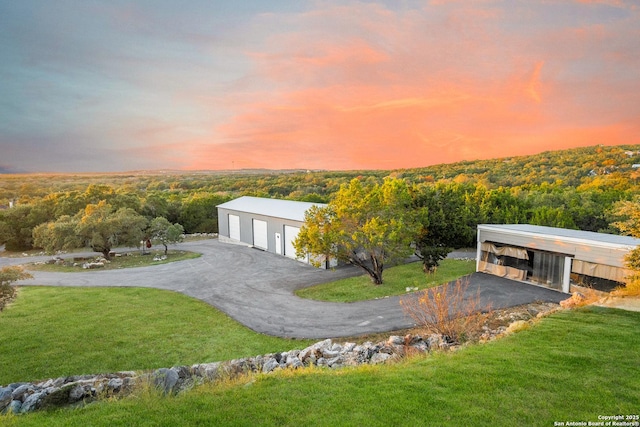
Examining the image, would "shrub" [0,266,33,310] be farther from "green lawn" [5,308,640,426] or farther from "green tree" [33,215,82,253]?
"green tree" [33,215,82,253]

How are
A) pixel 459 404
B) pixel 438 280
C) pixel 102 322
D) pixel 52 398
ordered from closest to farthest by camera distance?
pixel 459 404, pixel 52 398, pixel 102 322, pixel 438 280

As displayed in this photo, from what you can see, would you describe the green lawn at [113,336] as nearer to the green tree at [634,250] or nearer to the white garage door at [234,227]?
the green tree at [634,250]

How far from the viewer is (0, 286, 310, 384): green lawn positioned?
11.7m

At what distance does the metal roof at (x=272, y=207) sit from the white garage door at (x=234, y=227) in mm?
920

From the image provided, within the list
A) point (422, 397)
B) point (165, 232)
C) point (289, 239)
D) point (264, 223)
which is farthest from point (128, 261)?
point (422, 397)

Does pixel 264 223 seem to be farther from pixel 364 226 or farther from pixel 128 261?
pixel 364 226

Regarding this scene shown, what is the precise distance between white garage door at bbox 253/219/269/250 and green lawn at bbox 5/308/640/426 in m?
24.0

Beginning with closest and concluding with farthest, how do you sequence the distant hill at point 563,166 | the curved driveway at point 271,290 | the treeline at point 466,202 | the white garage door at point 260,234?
the curved driveway at point 271,290 → the treeline at point 466,202 → the white garage door at point 260,234 → the distant hill at point 563,166

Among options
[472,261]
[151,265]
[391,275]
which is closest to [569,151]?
[472,261]

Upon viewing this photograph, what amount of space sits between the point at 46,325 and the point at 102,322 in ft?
7.03

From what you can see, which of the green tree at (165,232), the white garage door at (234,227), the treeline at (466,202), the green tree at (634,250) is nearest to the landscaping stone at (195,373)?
the green tree at (634,250)

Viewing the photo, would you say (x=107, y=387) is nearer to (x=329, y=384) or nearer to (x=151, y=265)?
(x=329, y=384)

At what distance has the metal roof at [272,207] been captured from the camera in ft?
93.9

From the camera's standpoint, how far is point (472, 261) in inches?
1024
